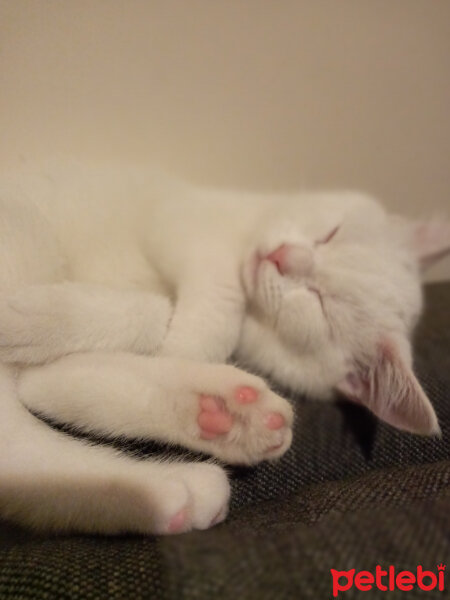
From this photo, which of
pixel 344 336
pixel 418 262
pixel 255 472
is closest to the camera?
pixel 255 472

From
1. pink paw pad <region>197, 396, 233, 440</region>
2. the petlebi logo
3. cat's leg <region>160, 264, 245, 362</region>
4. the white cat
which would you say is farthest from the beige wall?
the petlebi logo

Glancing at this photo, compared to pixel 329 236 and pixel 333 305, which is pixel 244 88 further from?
pixel 333 305

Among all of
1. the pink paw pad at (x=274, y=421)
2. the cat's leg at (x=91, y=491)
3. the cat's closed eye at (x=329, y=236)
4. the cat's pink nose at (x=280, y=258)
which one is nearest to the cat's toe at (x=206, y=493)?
the cat's leg at (x=91, y=491)

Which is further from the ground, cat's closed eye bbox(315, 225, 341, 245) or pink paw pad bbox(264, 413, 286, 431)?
cat's closed eye bbox(315, 225, 341, 245)

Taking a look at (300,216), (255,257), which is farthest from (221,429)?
(300,216)

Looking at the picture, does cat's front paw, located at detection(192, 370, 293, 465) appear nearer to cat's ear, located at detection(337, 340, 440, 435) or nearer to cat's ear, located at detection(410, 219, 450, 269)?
cat's ear, located at detection(337, 340, 440, 435)

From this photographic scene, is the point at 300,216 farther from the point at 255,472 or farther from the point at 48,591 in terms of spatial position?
the point at 48,591

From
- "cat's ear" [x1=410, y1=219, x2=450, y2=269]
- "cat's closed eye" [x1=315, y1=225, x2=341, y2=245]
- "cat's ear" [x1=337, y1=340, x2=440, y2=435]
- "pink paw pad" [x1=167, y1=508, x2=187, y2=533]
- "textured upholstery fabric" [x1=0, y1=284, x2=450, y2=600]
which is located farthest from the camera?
"cat's ear" [x1=410, y1=219, x2=450, y2=269]
